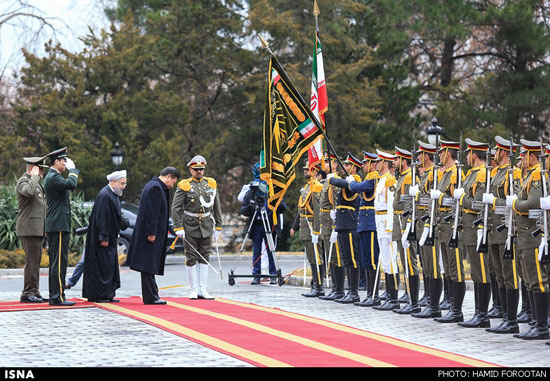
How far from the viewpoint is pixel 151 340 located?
363 inches

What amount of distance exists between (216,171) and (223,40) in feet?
15.0

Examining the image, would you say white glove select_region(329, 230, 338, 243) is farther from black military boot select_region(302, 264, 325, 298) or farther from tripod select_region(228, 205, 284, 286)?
tripod select_region(228, 205, 284, 286)

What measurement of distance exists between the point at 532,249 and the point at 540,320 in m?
0.79

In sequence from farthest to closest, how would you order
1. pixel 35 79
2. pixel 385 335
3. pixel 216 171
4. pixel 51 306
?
pixel 216 171, pixel 35 79, pixel 51 306, pixel 385 335

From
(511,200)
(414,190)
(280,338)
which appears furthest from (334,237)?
(280,338)

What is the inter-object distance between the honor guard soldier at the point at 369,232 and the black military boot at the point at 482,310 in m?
2.31

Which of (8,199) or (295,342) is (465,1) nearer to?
(8,199)

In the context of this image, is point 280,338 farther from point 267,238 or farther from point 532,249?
point 267,238

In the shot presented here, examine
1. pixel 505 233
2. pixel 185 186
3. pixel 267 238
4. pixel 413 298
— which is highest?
pixel 185 186

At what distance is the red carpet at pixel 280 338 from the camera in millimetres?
8008

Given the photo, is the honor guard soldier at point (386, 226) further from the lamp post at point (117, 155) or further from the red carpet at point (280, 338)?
the lamp post at point (117, 155)

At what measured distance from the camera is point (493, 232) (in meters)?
10.4

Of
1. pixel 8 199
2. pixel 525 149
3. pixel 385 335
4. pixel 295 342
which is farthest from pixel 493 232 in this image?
pixel 8 199

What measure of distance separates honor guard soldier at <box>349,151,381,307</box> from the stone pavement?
52 centimetres
